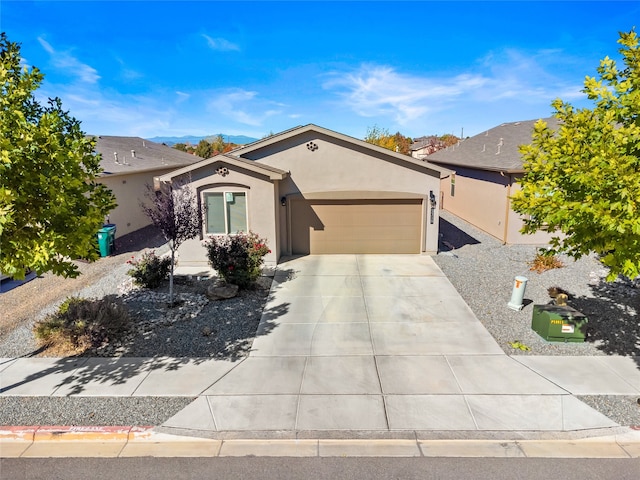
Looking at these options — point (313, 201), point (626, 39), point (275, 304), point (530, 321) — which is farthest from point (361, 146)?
point (626, 39)

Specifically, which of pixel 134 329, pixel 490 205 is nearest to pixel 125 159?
pixel 134 329

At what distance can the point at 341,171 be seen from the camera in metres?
16.9

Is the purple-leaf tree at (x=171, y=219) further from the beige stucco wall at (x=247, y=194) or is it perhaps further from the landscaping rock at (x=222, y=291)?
the beige stucco wall at (x=247, y=194)

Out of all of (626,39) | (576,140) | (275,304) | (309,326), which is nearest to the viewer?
(626,39)

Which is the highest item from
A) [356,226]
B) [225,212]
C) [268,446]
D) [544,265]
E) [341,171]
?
[341,171]

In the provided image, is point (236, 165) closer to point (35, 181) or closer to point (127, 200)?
point (127, 200)

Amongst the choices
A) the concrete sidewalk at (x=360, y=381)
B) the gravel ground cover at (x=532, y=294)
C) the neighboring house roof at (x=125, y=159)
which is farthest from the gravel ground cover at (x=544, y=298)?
the neighboring house roof at (x=125, y=159)

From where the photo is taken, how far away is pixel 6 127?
244 inches

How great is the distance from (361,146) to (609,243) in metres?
10.8

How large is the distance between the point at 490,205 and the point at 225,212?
12.7m

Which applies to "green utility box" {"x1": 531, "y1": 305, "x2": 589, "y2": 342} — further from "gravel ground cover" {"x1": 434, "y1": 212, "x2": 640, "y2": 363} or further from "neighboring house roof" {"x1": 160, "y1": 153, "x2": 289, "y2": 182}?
"neighboring house roof" {"x1": 160, "y1": 153, "x2": 289, "y2": 182}

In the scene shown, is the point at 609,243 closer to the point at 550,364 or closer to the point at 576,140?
the point at 576,140

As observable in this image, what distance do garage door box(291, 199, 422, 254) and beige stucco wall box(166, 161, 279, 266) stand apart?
176 centimetres

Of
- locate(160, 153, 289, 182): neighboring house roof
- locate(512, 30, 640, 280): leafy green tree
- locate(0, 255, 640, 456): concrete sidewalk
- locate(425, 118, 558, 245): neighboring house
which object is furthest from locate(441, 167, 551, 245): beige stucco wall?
locate(160, 153, 289, 182): neighboring house roof
